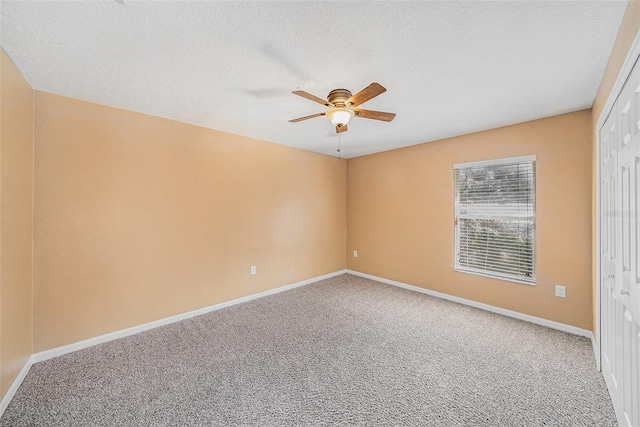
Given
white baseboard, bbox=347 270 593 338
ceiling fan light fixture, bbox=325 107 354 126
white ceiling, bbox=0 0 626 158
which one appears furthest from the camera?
white baseboard, bbox=347 270 593 338

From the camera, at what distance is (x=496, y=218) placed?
3.31 metres

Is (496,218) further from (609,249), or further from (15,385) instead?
(15,385)

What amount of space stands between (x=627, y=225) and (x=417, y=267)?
9.19 feet

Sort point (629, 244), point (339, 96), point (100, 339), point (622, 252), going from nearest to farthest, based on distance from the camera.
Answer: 1. point (629, 244)
2. point (622, 252)
3. point (339, 96)
4. point (100, 339)

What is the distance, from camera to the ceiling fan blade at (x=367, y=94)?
175 centimetres

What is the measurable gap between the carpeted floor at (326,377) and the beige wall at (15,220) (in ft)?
1.05

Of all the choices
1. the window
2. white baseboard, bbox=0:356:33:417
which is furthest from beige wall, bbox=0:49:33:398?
the window

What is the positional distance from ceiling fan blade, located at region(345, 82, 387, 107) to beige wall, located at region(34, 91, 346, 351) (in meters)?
2.10

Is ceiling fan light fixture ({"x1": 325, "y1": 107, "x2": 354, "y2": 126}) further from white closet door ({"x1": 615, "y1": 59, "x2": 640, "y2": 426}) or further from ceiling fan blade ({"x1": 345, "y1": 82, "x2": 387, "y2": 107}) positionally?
white closet door ({"x1": 615, "y1": 59, "x2": 640, "y2": 426})

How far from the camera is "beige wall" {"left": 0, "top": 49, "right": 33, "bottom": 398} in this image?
1742 mm

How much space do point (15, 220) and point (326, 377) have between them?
8.58 ft

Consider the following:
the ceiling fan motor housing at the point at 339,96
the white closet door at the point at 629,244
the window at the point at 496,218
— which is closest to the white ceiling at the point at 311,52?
the ceiling fan motor housing at the point at 339,96

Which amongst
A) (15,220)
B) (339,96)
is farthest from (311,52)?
(15,220)

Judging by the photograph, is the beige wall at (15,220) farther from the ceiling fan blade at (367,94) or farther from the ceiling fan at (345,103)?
the ceiling fan blade at (367,94)
